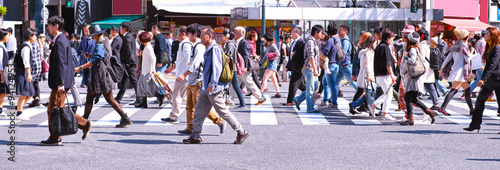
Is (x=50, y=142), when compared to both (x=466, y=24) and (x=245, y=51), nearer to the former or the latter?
(x=245, y=51)

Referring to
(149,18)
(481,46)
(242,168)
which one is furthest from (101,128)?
(149,18)

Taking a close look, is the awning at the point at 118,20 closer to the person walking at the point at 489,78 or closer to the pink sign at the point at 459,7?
the pink sign at the point at 459,7

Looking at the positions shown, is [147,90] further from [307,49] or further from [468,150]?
[468,150]

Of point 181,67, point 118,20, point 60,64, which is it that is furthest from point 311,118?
point 118,20

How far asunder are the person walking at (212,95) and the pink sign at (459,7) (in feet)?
112

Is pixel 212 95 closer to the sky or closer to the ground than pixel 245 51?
closer to the ground

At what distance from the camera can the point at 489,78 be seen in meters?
10.4

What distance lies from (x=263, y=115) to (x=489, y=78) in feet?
13.7

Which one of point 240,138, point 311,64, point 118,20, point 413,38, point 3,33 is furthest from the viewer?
point 118,20

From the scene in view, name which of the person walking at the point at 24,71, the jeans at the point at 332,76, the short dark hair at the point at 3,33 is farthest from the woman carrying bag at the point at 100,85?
the jeans at the point at 332,76

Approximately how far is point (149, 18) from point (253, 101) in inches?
958

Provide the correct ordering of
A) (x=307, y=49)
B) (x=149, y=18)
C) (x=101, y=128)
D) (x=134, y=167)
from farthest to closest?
(x=149, y=18), (x=307, y=49), (x=101, y=128), (x=134, y=167)

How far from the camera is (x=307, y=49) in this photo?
13094mm

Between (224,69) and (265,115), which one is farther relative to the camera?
(265,115)
